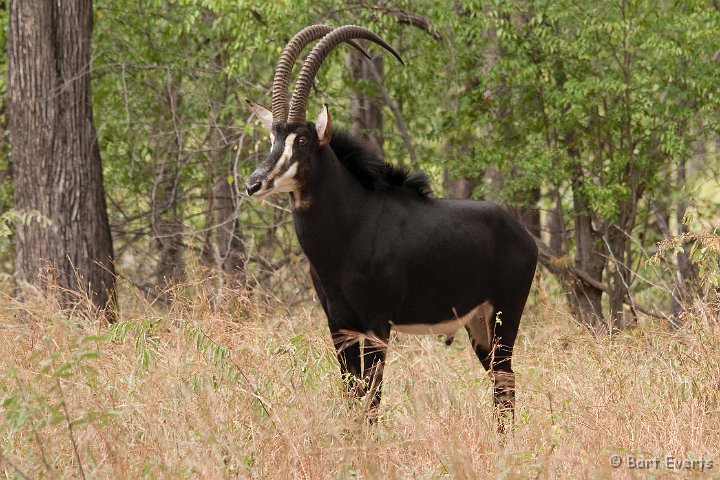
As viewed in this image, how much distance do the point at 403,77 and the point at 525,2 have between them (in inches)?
58.5

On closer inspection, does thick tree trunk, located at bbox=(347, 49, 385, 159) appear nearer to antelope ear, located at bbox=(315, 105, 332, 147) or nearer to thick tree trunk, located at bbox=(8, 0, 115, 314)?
thick tree trunk, located at bbox=(8, 0, 115, 314)

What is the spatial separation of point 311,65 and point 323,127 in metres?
0.48

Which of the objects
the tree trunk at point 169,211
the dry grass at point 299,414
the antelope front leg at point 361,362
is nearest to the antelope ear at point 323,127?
the antelope front leg at point 361,362

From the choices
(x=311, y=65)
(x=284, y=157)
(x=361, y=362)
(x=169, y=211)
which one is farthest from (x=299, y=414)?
(x=169, y=211)

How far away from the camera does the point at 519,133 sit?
1052 cm

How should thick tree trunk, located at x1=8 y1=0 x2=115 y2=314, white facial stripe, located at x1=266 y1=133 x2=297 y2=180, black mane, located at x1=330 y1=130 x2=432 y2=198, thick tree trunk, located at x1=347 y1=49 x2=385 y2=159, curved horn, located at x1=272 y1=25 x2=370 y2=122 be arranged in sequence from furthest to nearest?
thick tree trunk, located at x1=347 y1=49 x2=385 y2=159 → thick tree trunk, located at x1=8 y1=0 x2=115 y2=314 → black mane, located at x1=330 y1=130 x2=432 y2=198 → curved horn, located at x1=272 y1=25 x2=370 y2=122 → white facial stripe, located at x1=266 y1=133 x2=297 y2=180

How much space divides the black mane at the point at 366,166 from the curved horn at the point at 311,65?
0.35 m

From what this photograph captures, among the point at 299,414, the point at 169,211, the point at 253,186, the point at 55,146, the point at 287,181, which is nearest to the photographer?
the point at 299,414

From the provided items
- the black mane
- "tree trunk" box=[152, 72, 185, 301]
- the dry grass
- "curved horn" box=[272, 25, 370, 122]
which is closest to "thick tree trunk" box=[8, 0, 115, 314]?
"tree trunk" box=[152, 72, 185, 301]

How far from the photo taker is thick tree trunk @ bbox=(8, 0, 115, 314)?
29.0 ft

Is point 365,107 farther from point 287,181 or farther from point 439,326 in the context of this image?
point 287,181

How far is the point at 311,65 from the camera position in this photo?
583cm

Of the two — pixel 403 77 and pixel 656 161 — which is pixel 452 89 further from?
pixel 656 161

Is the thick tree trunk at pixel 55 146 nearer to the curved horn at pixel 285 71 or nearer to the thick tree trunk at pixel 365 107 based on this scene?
the thick tree trunk at pixel 365 107
